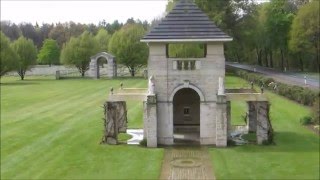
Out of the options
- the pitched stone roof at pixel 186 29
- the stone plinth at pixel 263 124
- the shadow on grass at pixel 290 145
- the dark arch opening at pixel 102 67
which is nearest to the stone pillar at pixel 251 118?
the shadow on grass at pixel 290 145

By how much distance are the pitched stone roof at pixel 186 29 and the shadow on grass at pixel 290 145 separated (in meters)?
5.64

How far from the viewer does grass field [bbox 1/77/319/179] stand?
64.5 feet

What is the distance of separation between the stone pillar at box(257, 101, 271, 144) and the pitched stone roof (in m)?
4.01

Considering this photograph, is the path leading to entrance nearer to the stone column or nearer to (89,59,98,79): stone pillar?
the stone column

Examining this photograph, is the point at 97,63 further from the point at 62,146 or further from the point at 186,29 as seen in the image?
the point at 186,29

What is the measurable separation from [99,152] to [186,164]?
4711 mm

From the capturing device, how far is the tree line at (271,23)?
62.8 m

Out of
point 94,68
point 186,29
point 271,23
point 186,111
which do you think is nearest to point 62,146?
point 186,111

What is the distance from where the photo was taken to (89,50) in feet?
273

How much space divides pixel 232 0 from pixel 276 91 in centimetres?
2594

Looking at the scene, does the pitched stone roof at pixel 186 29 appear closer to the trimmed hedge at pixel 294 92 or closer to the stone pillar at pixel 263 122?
the stone pillar at pixel 263 122

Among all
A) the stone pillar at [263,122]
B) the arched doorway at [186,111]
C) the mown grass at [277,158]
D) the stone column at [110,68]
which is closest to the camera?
the mown grass at [277,158]

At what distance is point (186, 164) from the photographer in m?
21.4

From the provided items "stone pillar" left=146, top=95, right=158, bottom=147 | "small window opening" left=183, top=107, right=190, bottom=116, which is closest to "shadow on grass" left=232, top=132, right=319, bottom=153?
"stone pillar" left=146, top=95, right=158, bottom=147
